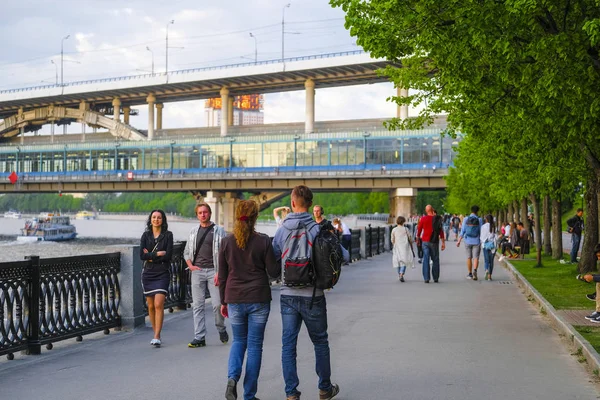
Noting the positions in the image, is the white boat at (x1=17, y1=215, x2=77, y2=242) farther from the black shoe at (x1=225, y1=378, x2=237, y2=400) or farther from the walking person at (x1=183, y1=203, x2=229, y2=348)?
the black shoe at (x1=225, y1=378, x2=237, y2=400)

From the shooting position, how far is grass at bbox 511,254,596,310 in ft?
49.4

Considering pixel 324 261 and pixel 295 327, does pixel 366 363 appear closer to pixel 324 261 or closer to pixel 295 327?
pixel 295 327

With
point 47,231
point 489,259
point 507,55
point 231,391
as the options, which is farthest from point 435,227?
point 47,231

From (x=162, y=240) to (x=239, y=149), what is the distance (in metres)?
78.0

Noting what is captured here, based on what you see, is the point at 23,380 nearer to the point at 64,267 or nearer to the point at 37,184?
the point at 64,267

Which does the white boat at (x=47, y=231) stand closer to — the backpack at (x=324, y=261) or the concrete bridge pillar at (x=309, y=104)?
the concrete bridge pillar at (x=309, y=104)

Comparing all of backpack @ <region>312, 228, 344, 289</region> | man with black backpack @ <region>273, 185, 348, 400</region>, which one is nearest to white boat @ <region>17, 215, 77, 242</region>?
man with black backpack @ <region>273, 185, 348, 400</region>

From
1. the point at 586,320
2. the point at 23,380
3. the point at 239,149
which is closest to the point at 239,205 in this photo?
the point at 23,380

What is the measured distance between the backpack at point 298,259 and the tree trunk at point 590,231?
1549 cm

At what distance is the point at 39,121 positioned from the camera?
4518 inches

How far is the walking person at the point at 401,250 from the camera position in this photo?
854 inches

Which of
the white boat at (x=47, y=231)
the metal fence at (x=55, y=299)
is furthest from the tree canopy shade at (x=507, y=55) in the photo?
the white boat at (x=47, y=231)

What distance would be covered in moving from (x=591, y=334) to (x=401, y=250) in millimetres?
10858

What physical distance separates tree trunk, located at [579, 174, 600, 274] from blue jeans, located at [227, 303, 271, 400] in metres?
15.5
